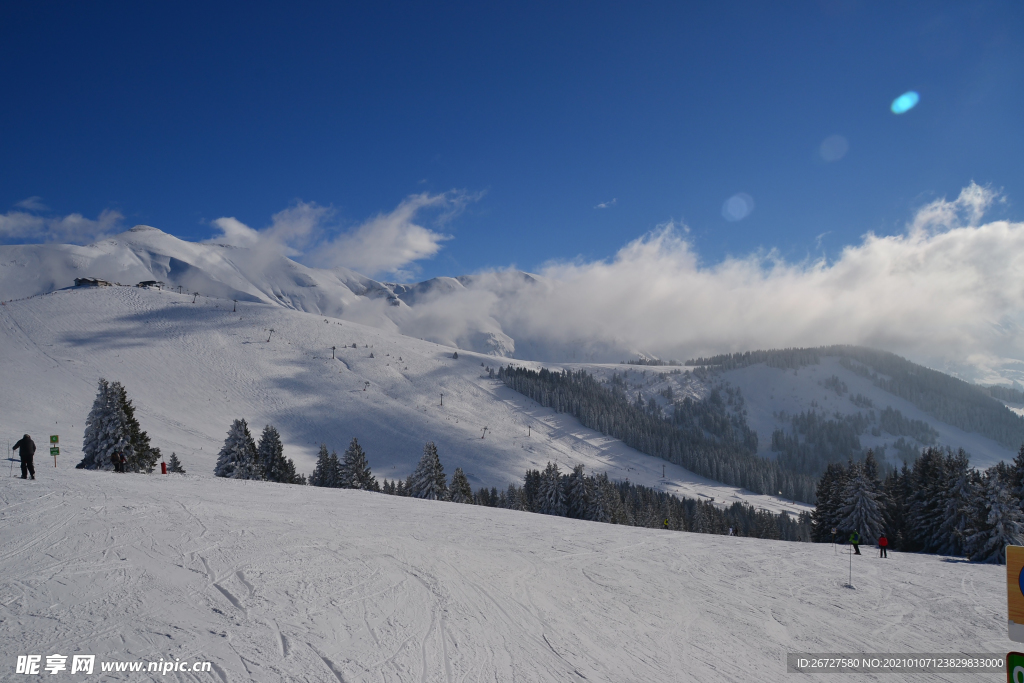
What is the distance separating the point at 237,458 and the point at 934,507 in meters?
54.5

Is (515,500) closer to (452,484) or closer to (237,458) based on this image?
(452,484)

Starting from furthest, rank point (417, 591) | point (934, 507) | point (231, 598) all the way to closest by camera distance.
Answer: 1. point (934, 507)
2. point (417, 591)
3. point (231, 598)

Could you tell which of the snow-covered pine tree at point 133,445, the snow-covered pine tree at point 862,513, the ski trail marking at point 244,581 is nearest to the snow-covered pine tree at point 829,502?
the snow-covered pine tree at point 862,513

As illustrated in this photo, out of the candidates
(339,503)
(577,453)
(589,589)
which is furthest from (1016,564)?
(577,453)

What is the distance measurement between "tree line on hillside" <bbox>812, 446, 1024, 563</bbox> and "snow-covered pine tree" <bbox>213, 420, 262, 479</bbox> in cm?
4692

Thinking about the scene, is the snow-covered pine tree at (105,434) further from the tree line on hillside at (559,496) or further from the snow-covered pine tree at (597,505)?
the snow-covered pine tree at (597,505)

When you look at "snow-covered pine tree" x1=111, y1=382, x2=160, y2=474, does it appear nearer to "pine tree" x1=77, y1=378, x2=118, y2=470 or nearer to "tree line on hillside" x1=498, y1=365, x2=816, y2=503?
"pine tree" x1=77, y1=378, x2=118, y2=470

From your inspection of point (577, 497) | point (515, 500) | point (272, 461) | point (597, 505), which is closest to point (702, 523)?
point (597, 505)

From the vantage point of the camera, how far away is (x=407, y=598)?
10.6m

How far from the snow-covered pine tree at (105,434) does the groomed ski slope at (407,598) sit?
12908mm

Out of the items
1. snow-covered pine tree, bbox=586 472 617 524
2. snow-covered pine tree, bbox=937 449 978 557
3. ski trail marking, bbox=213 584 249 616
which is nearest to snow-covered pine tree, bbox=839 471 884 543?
snow-covered pine tree, bbox=937 449 978 557

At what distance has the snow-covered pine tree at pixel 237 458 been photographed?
4159 cm

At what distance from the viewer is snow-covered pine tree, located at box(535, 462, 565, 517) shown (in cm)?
5034

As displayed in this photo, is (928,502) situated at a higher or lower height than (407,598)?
higher
